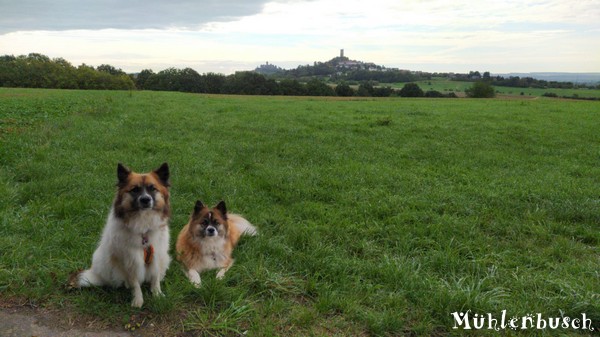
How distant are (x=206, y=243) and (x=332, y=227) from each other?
75.0 inches

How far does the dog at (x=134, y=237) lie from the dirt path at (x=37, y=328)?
15.3 inches

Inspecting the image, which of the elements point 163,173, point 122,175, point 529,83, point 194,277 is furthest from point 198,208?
point 529,83

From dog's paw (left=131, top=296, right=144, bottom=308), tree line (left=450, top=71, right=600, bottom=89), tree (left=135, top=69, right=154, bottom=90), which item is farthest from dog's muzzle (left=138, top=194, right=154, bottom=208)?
tree (left=135, top=69, right=154, bottom=90)

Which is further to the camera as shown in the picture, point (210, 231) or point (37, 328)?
point (210, 231)

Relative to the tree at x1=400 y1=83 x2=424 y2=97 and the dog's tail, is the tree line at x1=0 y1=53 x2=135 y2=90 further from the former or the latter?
the dog's tail

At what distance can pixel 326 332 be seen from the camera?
3.39 m

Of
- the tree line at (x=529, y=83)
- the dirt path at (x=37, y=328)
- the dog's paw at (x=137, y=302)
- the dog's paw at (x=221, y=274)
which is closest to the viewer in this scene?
the dirt path at (x=37, y=328)

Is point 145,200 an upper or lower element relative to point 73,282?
upper

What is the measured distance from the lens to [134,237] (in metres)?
3.53

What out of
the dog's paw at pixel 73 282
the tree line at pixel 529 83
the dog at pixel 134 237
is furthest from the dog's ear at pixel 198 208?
the tree line at pixel 529 83

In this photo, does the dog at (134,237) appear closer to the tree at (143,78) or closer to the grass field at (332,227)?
the grass field at (332,227)

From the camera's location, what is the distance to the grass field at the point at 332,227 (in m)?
3.63

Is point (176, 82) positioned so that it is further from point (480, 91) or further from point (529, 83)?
point (529, 83)

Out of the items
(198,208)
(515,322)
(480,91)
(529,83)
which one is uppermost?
(529,83)
